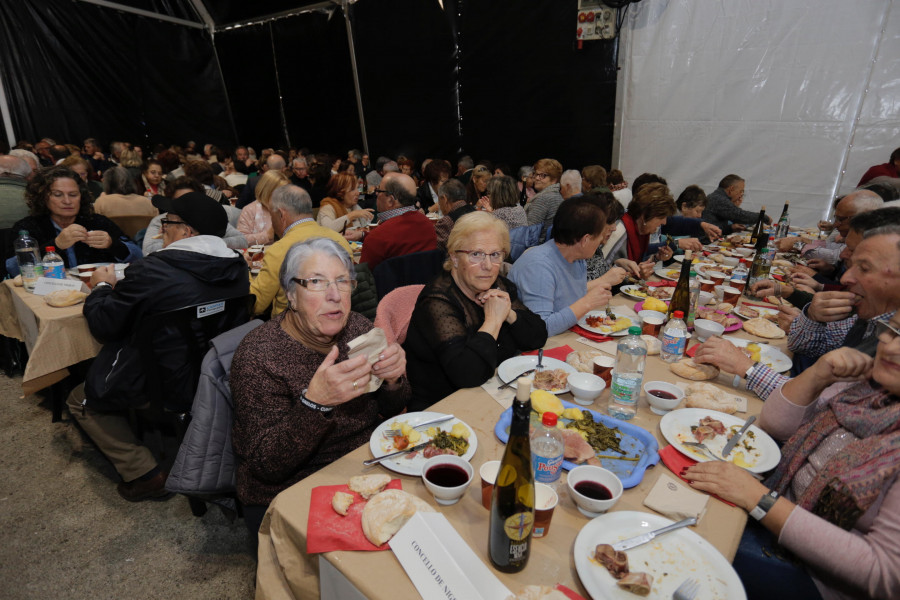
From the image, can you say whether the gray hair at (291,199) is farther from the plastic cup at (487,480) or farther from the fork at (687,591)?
the fork at (687,591)

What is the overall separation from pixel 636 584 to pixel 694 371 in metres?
1.25

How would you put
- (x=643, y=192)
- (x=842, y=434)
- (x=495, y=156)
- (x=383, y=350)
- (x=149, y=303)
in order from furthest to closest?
(x=495, y=156) → (x=643, y=192) → (x=149, y=303) → (x=383, y=350) → (x=842, y=434)

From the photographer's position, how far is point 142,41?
12.1 meters

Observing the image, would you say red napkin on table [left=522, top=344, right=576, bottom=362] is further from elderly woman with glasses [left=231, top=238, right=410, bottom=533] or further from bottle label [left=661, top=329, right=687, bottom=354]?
elderly woman with glasses [left=231, top=238, right=410, bottom=533]

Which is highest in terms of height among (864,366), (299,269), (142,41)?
(142,41)

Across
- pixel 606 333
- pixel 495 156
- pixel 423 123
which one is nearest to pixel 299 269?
pixel 606 333

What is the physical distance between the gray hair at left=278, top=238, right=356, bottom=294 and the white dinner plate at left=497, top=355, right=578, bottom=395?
0.80m

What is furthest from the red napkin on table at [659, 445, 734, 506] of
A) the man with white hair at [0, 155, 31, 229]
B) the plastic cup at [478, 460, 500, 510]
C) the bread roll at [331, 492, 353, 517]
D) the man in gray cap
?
the man with white hair at [0, 155, 31, 229]

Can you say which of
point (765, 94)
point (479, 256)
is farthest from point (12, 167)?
point (765, 94)

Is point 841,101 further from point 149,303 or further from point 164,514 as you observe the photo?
point 164,514

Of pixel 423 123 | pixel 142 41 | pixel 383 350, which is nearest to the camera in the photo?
pixel 383 350

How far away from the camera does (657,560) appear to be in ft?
3.75

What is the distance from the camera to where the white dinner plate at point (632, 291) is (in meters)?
3.11

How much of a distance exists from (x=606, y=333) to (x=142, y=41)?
49.5 ft
